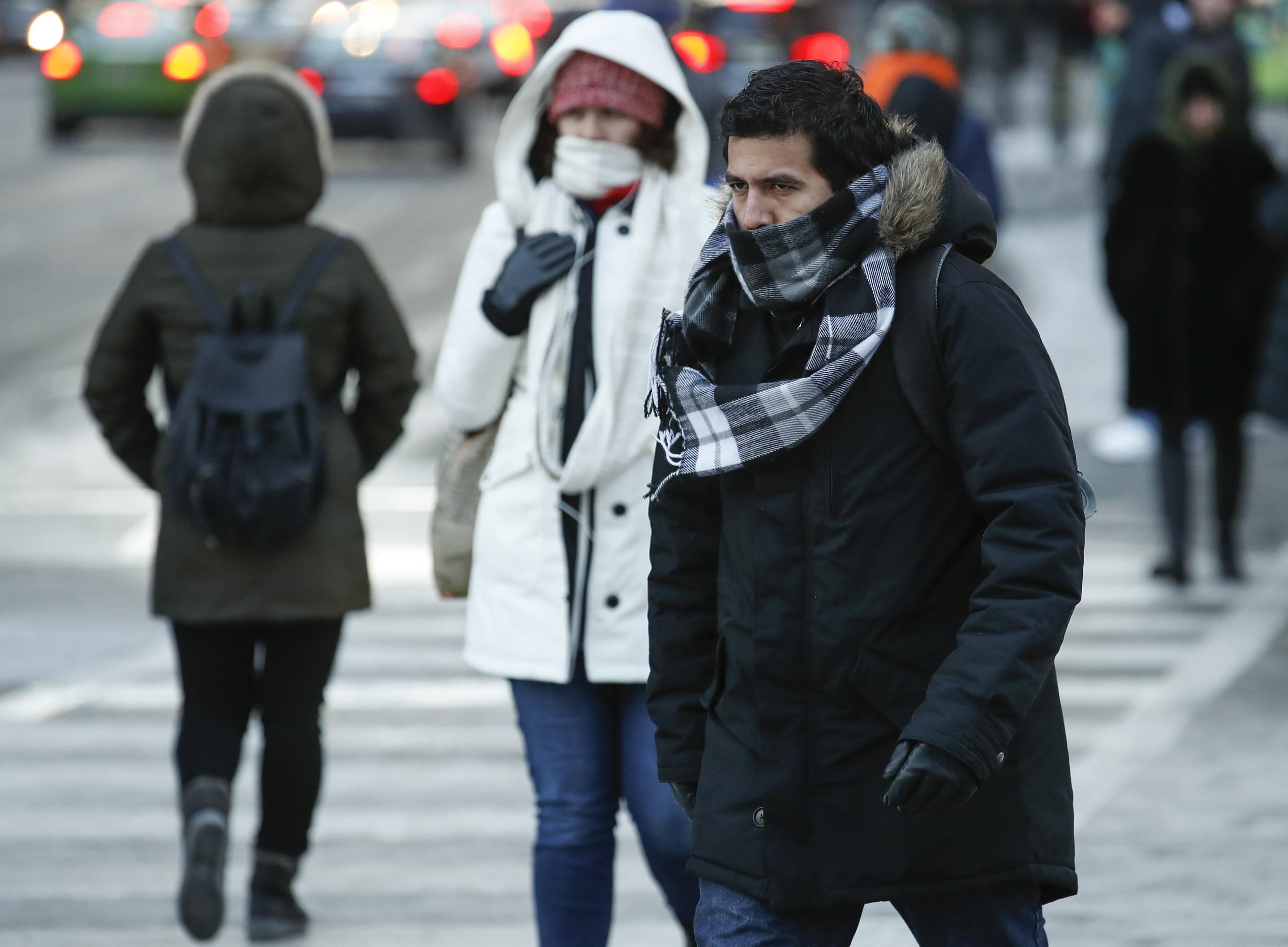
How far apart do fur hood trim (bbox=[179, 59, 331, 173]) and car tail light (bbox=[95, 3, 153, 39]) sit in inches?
762

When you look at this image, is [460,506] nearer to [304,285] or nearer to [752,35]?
[304,285]

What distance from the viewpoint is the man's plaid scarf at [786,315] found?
2.74 meters

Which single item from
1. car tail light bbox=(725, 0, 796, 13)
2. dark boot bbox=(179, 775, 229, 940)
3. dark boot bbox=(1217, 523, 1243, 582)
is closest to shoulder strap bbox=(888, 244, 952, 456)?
dark boot bbox=(179, 775, 229, 940)

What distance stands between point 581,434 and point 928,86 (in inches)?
142

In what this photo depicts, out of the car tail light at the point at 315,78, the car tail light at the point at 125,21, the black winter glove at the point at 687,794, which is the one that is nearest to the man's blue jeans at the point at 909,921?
the black winter glove at the point at 687,794

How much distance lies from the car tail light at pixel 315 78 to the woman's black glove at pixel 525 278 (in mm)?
18066

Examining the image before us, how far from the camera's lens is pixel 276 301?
15.0 ft

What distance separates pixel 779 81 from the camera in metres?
2.81

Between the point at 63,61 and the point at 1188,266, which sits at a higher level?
the point at 1188,266

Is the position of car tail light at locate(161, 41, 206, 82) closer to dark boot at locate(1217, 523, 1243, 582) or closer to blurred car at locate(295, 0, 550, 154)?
blurred car at locate(295, 0, 550, 154)

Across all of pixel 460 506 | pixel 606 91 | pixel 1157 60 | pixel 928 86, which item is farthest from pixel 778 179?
pixel 1157 60

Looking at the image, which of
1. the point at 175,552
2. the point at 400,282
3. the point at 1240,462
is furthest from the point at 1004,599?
the point at 400,282

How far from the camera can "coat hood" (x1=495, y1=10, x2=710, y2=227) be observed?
4000 mm

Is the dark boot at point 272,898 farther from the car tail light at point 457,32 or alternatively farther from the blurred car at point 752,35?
the car tail light at point 457,32
